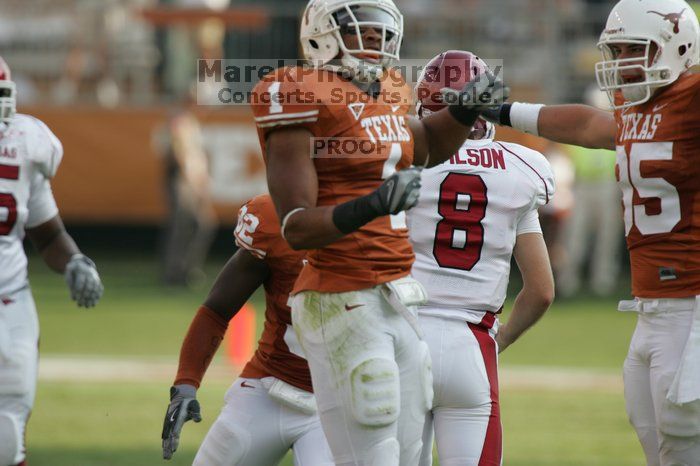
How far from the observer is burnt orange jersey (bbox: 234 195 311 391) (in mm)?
4004

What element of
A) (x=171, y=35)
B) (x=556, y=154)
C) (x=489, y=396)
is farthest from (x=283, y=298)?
(x=171, y=35)

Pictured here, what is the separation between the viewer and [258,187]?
14203mm

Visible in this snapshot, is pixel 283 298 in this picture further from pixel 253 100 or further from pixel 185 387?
pixel 253 100

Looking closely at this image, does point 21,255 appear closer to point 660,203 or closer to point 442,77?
point 442,77

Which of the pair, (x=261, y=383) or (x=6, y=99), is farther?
(x=6, y=99)

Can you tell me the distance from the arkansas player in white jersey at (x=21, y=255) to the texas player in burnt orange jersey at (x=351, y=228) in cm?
146

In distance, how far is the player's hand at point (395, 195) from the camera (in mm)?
3180

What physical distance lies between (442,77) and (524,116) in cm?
57

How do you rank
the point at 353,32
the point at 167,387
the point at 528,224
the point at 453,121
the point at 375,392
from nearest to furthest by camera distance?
the point at 375,392 < the point at 353,32 < the point at 453,121 < the point at 528,224 < the point at 167,387

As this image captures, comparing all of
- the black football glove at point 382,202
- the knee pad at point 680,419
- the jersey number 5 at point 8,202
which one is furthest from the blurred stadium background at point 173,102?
the black football glove at point 382,202

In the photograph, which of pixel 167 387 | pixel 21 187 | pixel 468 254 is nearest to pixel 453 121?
pixel 468 254

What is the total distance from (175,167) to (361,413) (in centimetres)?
979

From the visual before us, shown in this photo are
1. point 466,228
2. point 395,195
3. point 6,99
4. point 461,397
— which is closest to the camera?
point 395,195

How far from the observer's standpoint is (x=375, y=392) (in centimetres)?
329
